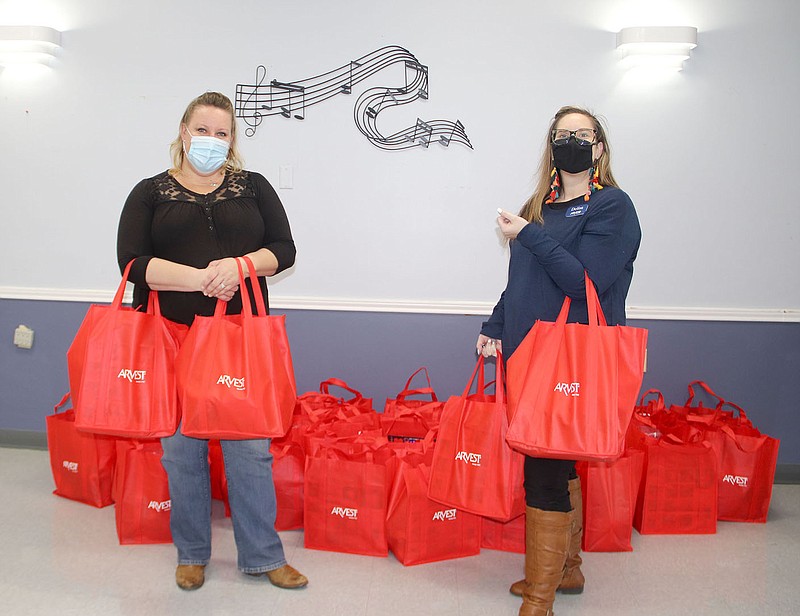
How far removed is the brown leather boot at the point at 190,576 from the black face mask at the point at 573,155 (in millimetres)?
1542

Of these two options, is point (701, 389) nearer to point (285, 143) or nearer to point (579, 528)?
point (579, 528)

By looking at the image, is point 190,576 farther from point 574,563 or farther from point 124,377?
point 574,563

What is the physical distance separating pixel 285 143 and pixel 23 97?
3.99 ft

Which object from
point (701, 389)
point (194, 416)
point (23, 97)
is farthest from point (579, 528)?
point (23, 97)

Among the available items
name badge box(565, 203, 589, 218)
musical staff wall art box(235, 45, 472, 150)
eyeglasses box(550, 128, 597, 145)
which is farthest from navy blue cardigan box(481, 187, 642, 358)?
musical staff wall art box(235, 45, 472, 150)

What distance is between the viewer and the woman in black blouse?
1938 millimetres

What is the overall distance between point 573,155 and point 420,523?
120 centimetres

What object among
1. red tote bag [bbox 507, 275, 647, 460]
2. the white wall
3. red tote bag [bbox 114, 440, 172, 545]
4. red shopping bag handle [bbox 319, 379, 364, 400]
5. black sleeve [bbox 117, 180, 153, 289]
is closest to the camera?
red tote bag [bbox 507, 275, 647, 460]

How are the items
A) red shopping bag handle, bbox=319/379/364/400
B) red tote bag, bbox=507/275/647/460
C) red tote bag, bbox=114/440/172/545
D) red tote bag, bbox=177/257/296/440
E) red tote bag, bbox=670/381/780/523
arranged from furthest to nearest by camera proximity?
red shopping bag handle, bbox=319/379/364/400 < red tote bag, bbox=670/381/780/523 < red tote bag, bbox=114/440/172/545 < red tote bag, bbox=177/257/296/440 < red tote bag, bbox=507/275/647/460

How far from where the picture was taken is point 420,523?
7.33 feet

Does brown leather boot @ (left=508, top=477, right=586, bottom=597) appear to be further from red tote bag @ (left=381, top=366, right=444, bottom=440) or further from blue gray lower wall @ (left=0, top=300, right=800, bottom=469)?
blue gray lower wall @ (left=0, top=300, right=800, bottom=469)

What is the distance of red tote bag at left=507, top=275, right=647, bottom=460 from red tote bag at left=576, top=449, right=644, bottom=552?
0.68 metres

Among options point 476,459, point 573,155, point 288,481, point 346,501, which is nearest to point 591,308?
point 573,155

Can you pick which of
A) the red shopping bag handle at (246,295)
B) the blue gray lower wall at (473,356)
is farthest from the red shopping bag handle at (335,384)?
the red shopping bag handle at (246,295)
